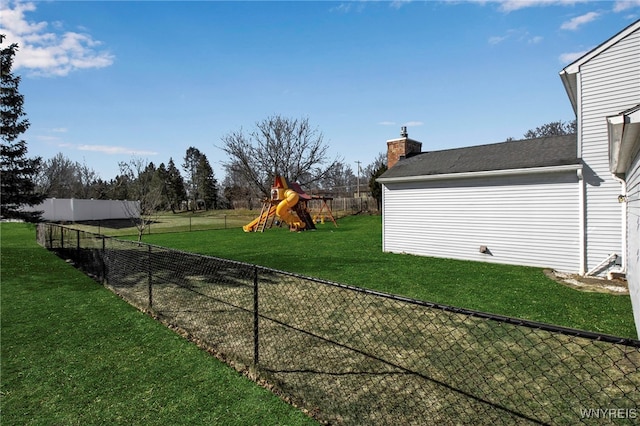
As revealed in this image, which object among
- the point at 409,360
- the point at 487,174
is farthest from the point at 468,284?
the point at 409,360

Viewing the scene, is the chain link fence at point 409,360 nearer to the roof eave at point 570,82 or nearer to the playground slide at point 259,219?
the roof eave at point 570,82

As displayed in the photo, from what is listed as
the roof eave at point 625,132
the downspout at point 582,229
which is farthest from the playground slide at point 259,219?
the roof eave at point 625,132

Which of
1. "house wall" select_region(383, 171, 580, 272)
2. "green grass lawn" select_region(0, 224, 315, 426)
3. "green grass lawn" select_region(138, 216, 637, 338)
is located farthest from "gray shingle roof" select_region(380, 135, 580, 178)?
"green grass lawn" select_region(0, 224, 315, 426)

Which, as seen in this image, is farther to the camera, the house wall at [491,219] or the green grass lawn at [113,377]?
the house wall at [491,219]

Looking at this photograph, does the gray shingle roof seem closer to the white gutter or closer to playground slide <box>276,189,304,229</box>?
the white gutter

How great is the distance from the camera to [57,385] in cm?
329

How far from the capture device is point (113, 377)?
135 inches

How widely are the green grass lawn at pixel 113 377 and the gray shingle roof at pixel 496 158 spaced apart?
29.9 feet

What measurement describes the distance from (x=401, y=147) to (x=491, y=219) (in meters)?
5.57

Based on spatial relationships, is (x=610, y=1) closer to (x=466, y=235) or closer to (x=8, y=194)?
(x=466, y=235)

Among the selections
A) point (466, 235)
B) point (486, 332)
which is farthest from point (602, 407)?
point (466, 235)

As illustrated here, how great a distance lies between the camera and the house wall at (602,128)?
7.71m

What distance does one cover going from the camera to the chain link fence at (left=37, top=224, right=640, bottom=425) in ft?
9.07

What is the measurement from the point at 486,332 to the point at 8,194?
51.5 ft
